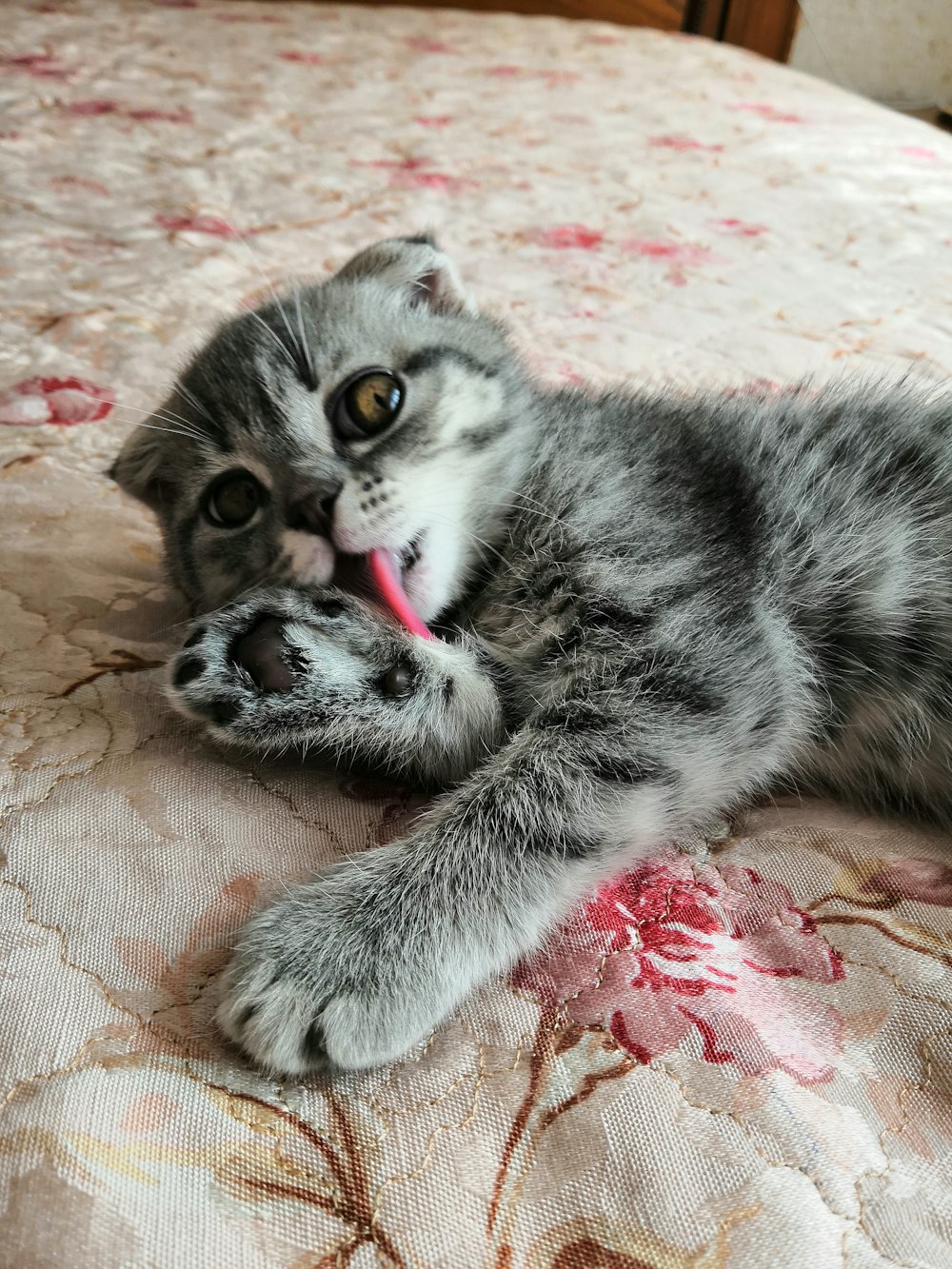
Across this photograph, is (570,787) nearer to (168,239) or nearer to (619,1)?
(168,239)

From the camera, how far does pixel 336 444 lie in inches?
33.8

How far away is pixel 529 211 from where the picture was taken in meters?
1.73

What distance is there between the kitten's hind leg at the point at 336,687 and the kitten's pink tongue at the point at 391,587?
16 millimetres

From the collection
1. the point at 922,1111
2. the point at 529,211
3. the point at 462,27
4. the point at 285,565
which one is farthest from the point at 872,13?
the point at 922,1111

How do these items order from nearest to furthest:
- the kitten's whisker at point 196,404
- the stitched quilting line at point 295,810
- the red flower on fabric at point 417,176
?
the stitched quilting line at point 295,810 → the kitten's whisker at point 196,404 → the red flower on fabric at point 417,176

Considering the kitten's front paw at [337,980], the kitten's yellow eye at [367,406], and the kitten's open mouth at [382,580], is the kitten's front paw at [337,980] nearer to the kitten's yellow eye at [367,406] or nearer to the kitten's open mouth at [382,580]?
the kitten's open mouth at [382,580]

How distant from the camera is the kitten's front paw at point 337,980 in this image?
21.3 inches

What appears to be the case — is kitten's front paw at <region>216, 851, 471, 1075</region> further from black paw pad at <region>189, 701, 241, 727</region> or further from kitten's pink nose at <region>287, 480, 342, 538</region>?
kitten's pink nose at <region>287, 480, 342, 538</region>

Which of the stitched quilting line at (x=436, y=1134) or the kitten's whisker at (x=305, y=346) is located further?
the kitten's whisker at (x=305, y=346)

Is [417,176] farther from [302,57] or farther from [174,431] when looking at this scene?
[174,431]

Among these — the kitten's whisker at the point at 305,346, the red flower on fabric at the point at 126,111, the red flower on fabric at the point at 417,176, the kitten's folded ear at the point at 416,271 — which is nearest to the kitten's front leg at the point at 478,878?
the kitten's whisker at the point at 305,346

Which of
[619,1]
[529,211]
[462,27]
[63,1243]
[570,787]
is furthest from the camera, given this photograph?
[619,1]

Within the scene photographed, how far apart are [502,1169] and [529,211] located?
161 cm

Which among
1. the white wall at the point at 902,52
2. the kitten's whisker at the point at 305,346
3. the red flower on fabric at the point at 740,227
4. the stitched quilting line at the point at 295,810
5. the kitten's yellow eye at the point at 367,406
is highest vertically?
the white wall at the point at 902,52
